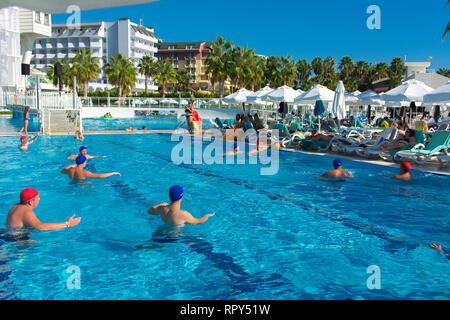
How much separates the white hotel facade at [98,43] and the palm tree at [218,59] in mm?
27108

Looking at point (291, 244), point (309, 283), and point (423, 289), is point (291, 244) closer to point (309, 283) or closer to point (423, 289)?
point (309, 283)

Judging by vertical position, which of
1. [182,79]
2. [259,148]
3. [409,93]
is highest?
[182,79]

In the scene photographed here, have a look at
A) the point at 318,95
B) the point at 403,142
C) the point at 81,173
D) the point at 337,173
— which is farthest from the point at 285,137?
the point at 81,173

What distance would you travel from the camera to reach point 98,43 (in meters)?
77.9

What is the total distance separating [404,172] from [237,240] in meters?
5.05

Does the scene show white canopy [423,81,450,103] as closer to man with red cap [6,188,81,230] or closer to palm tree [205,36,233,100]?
man with red cap [6,188,81,230]

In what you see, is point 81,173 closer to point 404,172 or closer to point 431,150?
point 404,172

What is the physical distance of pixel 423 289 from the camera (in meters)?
3.95

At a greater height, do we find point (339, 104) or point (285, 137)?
point (339, 104)

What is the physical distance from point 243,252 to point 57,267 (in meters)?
2.27

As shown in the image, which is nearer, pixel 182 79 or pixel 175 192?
pixel 175 192
